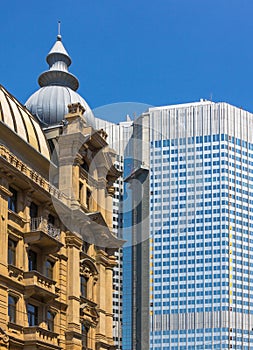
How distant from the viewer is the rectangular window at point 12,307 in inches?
2008

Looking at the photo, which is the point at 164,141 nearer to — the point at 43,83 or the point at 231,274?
the point at 231,274

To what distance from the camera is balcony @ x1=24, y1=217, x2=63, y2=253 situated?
53.5 meters

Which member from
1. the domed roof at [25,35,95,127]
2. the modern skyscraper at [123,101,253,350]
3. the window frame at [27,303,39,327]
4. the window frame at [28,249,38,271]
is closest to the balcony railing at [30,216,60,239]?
the window frame at [28,249,38,271]

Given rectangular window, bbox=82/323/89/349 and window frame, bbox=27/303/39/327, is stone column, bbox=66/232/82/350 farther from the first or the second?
window frame, bbox=27/303/39/327

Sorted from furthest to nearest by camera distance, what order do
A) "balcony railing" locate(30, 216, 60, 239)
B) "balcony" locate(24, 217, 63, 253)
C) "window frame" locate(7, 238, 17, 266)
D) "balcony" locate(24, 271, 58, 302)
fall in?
1. "balcony railing" locate(30, 216, 60, 239)
2. "balcony" locate(24, 217, 63, 253)
3. "balcony" locate(24, 271, 58, 302)
4. "window frame" locate(7, 238, 17, 266)

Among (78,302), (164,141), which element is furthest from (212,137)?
(78,302)

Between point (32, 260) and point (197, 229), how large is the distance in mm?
133851

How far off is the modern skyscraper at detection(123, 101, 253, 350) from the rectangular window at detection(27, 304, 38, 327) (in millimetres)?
128502

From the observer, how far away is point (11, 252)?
52344mm

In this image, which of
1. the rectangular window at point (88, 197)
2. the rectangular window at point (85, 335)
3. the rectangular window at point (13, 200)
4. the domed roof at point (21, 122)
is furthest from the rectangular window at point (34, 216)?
the rectangular window at point (85, 335)

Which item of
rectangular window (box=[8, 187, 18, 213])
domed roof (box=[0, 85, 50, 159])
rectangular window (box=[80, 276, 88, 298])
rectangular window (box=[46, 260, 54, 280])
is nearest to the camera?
rectangular window (box=[8, 187, 18, 213])

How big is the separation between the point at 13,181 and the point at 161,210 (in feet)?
454

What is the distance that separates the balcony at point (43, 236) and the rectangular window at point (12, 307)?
398 cm

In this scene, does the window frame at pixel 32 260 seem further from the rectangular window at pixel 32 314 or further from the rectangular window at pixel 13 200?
the rectangular window at pixel 13 200
